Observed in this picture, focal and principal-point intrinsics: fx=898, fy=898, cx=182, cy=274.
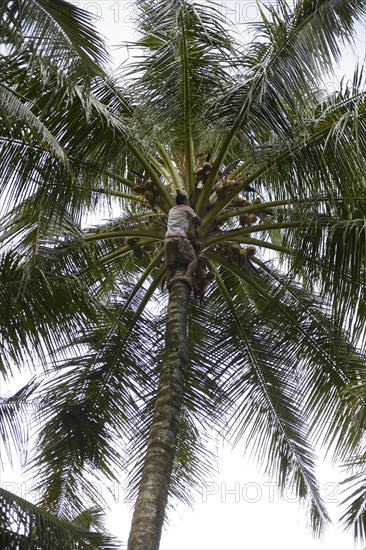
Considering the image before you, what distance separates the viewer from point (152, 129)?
29.6 ft

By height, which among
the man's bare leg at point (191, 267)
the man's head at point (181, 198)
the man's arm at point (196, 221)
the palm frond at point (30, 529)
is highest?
the man's head at point (181, 198)

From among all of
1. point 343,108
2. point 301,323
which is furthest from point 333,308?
point 343,108

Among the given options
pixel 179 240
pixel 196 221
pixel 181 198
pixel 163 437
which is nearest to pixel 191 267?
pixel 179 240

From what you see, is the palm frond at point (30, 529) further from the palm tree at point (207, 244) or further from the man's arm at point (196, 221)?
the man's arm at point (196, 221)

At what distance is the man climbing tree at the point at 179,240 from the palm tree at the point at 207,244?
24 centimetres

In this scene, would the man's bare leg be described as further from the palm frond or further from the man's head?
the palm frond

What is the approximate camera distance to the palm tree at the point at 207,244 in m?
8.41

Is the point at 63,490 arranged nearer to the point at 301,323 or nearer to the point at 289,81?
the point at 301,323

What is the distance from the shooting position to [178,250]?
9.00m

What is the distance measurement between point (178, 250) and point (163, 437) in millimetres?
2181

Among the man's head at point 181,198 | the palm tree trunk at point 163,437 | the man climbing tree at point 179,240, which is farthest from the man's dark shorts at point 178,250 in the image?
the man's head at point 181,198

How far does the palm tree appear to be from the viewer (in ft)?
27.6

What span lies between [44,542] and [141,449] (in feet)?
10.6

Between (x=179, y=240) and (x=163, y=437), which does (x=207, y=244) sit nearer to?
(x=179, y=240)
